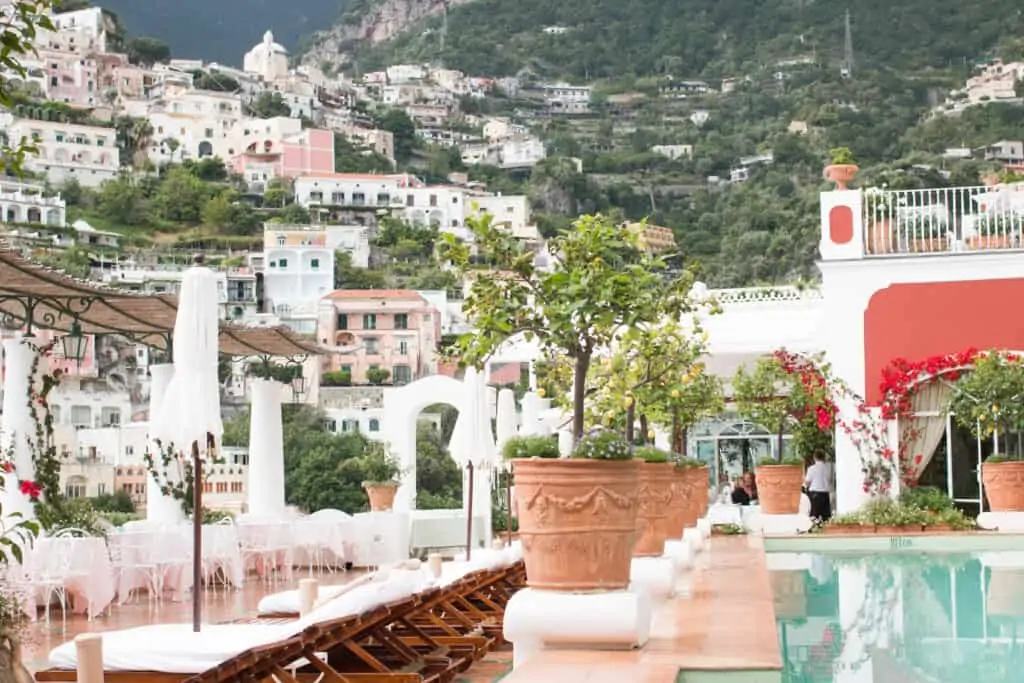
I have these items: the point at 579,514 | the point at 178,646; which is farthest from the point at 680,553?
the point at 178,646

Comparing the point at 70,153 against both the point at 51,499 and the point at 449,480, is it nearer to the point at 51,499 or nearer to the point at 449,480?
the point at 449,480

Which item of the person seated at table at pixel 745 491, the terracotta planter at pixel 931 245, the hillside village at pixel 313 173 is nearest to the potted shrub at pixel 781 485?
the person seated at table at pixel 745 491

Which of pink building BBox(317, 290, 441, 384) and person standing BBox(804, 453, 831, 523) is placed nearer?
person standing BBox(804, 453, 831, 523)

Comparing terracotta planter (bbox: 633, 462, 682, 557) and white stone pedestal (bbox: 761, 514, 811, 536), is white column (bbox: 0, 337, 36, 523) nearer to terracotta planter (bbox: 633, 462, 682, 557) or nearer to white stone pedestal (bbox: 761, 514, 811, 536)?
terracotta planter (bbox: 633, 462, 682, 557)

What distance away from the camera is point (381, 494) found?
1603cm

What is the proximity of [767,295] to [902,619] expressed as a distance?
11488 millimetres

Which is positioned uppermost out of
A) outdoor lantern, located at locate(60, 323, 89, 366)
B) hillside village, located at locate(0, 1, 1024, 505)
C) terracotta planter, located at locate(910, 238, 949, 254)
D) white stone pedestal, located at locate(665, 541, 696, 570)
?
hillside village, located at locate(0, 1, 1024, 505)

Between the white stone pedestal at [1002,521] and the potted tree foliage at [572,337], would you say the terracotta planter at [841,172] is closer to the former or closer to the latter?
the white stone pedestal at [1002,521]

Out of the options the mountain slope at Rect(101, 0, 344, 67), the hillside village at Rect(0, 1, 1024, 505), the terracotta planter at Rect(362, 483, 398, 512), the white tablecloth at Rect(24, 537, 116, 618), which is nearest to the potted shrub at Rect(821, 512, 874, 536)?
the terracotta planter at Rect(362, 483, 398, 512)

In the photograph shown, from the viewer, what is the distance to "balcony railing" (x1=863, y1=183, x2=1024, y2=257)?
16.5m

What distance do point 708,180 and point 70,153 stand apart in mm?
49086

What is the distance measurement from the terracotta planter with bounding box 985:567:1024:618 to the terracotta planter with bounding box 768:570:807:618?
113cm

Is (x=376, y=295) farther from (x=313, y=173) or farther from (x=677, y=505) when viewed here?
(x=677, y=505)

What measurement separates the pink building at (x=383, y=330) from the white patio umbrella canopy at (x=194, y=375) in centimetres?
8460
